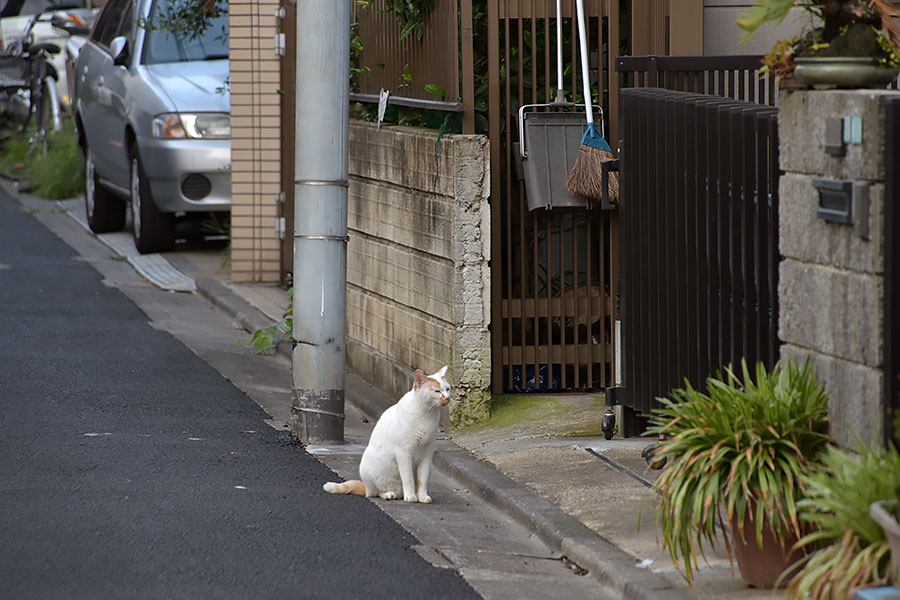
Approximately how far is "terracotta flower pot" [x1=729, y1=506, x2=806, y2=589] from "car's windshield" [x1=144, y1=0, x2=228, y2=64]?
10456 millimetres

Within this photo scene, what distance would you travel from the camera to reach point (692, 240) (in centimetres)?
645

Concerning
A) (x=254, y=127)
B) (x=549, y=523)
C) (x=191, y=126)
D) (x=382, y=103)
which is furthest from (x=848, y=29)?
(x=191, y=126)

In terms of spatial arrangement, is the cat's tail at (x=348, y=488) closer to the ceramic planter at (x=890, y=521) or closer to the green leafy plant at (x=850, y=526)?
the green leafy plant at (x=850, y=526)

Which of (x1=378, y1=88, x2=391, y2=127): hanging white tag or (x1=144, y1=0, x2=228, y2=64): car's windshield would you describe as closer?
(x1=378, y1=88, x2=391, y2=127): hanging white tag

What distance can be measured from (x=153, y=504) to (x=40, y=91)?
1559 centimetres

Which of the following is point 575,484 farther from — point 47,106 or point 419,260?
point 47,106

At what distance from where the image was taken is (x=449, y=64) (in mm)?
7891

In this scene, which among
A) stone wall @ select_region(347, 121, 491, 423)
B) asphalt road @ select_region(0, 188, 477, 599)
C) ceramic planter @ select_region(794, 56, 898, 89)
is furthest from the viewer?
stone wall @ select_region(347, 121, 491, 423)

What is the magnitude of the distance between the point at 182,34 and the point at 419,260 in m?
6.94

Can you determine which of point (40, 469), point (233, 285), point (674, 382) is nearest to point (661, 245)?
point (674, 382)

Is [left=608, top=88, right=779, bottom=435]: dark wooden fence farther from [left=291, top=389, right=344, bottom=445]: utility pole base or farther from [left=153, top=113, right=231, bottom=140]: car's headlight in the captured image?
→ [left=153, top=113, right=231, bottom=140]: car's headlight

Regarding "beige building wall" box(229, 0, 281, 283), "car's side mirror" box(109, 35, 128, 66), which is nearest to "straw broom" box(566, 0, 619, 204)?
"beige building wall" box(229, 0, 281, 283)

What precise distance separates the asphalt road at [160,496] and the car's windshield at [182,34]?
444 centimetres

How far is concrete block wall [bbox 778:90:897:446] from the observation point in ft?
15.0
